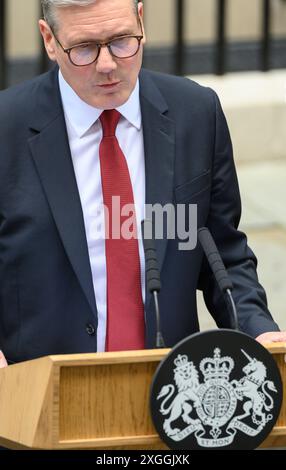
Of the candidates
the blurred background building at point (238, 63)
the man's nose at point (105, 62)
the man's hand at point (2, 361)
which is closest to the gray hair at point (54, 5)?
the man's nose at point (105, 62)

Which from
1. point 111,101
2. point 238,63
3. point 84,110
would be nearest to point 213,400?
point 111,101

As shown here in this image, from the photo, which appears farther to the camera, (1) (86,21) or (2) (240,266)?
(2) (240,266)

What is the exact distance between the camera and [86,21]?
12.2ft

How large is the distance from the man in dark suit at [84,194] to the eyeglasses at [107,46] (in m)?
0.01

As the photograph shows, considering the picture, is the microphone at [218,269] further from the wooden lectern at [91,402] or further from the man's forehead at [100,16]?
the man's forehead at [100,16]

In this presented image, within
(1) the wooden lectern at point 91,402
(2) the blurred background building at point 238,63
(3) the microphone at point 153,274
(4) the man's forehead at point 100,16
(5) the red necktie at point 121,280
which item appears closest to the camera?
(1) the wooden lectern at point 91,402

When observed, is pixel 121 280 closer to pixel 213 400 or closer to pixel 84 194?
pixel 84 194

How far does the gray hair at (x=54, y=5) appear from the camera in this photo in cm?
373

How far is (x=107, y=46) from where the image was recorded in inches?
147

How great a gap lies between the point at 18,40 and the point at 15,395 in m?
6.82

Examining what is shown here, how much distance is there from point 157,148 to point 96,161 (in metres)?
0.18

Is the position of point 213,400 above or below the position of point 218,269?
below

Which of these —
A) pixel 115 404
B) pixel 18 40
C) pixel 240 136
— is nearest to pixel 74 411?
pixel 115 404

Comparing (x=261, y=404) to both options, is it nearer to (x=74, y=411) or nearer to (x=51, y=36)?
(x=74, y=411)
